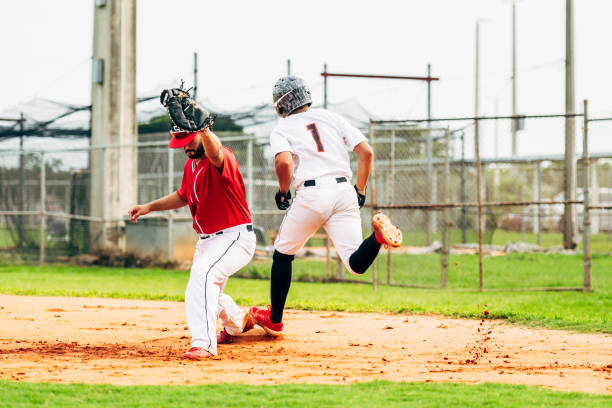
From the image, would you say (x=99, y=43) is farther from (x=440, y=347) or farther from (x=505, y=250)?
(x=440, y=347)

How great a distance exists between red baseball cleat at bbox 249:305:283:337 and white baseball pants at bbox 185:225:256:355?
81cm

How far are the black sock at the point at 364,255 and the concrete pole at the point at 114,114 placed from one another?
12.4 m

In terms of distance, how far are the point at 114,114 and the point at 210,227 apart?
43.3ft

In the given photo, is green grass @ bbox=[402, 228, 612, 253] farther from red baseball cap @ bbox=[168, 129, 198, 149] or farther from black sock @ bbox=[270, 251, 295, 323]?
red baseball cap @ bbox=[168, 129, 198, 149]

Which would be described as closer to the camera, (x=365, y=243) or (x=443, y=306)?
(x=365, y=243)

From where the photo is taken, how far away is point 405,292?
11281 millimetres

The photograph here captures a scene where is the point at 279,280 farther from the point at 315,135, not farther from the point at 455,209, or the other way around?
the point at 455,209

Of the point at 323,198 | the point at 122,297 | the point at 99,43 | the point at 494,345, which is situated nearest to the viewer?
the point at 323,198

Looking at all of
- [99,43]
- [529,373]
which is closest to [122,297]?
[529,373]

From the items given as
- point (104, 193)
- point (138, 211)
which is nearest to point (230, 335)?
point (138, 211)

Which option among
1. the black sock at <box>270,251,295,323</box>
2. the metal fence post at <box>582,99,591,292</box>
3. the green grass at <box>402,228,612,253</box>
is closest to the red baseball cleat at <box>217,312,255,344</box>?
the black sock at <box>270,251,295,323</box>

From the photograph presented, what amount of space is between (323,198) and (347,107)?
11589mm

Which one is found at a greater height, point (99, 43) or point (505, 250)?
point (99, 43)

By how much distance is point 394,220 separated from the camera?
19.4 m
